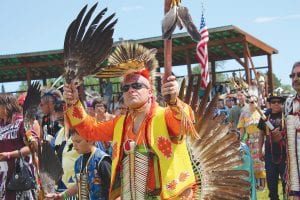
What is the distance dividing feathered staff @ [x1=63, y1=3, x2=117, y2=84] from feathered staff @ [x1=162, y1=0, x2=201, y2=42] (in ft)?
2.65

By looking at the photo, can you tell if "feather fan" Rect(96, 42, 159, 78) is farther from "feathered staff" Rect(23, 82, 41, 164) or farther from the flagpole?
"feathered staff" Rect(23, 82, 41, 164)

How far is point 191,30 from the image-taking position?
295 centimetres

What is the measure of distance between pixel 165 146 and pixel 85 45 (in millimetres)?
847

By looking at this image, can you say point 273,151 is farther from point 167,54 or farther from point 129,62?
point 167,54

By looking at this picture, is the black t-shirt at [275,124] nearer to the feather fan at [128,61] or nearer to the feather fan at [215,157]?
the feather fan at [215,157]

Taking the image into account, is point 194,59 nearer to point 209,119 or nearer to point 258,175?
point 258,175

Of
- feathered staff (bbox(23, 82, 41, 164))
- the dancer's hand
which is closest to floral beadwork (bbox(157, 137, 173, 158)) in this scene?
the dancer's hand

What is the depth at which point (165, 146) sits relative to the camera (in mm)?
3537

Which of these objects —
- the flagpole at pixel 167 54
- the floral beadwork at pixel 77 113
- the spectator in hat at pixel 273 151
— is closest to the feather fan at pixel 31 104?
the floral beadwork at pixel 77 113

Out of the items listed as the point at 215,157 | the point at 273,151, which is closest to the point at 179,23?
the point at 215,157

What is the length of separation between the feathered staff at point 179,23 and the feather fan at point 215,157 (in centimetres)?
97

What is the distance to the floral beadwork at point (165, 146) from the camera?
139 inches

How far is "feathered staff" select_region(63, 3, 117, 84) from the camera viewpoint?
11.9 feet

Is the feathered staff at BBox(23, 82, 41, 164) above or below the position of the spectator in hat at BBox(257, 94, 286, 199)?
above
